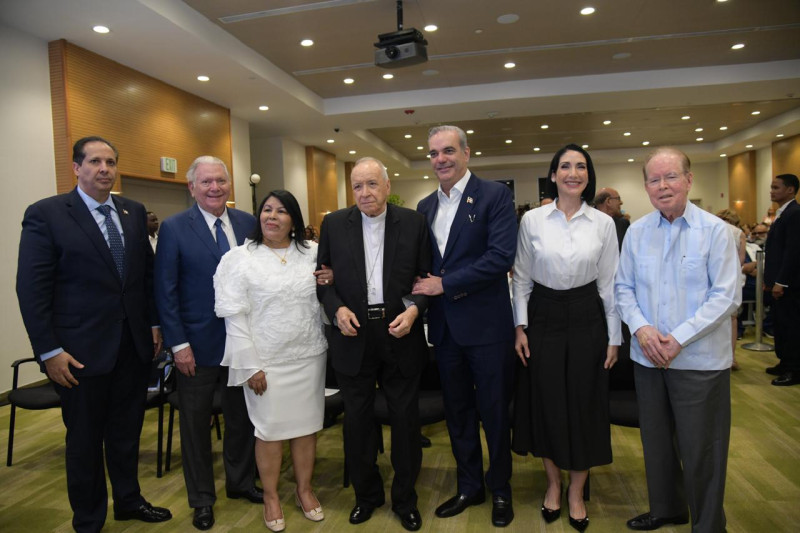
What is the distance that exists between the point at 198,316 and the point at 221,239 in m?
0.43

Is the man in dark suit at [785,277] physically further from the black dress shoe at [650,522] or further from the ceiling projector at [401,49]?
the ceiling projector at [401,49]

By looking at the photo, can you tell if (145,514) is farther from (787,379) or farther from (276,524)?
(787,379)

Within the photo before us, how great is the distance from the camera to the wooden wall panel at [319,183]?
13.0 m

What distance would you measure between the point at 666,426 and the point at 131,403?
8.90 ft

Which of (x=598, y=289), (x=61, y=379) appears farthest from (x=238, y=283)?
(x=598, y=289)

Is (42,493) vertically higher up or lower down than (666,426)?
lower down

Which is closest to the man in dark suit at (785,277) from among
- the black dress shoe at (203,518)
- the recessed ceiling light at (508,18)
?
the recessed ceiling light at (508,18)

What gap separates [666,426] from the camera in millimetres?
2438

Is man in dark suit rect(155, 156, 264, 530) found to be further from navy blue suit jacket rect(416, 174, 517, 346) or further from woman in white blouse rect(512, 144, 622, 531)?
woman in white blouse rect(512, 144, 622, 531)

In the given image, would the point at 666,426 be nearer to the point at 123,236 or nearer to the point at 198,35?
the point at 123,236

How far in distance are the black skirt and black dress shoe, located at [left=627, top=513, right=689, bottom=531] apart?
0.34 meters

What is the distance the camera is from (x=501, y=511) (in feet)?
8.77

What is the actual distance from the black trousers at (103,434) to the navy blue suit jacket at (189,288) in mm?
258

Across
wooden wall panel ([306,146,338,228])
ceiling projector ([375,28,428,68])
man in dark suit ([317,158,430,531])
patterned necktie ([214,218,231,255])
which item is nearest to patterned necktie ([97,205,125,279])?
patterned necktie ([214,218,231,255])
